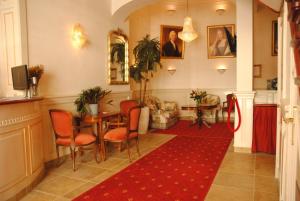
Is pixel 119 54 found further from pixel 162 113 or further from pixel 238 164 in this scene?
pixel 238 164

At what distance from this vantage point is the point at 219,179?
3.55 metres

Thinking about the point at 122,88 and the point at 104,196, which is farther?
the point at 122,88

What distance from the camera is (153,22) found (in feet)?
29.4

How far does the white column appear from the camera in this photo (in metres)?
4.57

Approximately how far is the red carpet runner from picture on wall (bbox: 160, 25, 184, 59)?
14.9ft

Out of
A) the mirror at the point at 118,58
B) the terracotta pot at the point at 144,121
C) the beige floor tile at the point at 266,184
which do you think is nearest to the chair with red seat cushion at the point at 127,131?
the mirror at the point at 118,58

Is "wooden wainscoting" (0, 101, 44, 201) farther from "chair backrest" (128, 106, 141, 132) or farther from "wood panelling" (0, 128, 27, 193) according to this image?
"chair backrest" (128, 106, 141, 132)

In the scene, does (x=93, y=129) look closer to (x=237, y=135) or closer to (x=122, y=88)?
(x=122, y=88)

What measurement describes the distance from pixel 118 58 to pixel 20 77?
9.54ft

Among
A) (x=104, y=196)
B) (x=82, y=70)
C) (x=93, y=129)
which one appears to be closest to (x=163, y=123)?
(x=93, y=129)

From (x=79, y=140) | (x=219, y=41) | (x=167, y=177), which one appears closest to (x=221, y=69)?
(x=219, y=41)

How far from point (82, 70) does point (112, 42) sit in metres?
1.29

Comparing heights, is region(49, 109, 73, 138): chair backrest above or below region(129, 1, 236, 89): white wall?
below

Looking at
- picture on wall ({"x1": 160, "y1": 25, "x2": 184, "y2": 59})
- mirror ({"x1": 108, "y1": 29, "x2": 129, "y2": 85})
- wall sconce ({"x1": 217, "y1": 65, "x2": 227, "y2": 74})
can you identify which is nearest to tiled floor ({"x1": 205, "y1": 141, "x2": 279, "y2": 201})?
mirror ({"x1": 108, "y1": 29, "x2": 129, "y2": 85})
